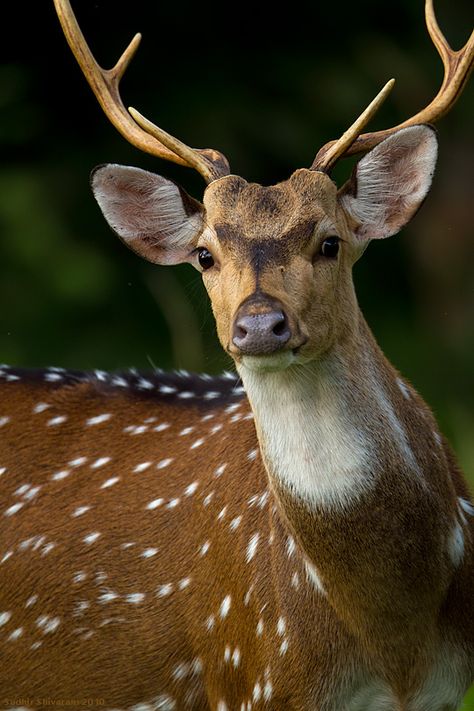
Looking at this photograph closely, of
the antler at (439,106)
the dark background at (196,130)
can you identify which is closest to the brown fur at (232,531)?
the antler at (439,106)

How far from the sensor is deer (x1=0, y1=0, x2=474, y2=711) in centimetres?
427

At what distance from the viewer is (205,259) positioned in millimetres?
4457

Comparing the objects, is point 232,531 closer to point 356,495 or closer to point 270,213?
point 356,495

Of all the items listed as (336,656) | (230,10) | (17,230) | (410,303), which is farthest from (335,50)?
(336,656)

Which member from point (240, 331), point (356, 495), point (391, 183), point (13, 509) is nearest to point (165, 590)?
point (13, 509)

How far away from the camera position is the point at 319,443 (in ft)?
14.0

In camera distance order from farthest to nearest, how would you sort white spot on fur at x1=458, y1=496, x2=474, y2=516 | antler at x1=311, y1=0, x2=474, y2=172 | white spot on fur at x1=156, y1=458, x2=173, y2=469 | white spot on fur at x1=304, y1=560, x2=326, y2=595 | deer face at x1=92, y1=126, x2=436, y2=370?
white spot on fur at x1=156, y1=458, x2=173, y2=469 < white spot on fur at x1=458, y1=496, x2=474, y2=516 < antler at x1=311, y1=0, x2=474, y2=172 < white spot on fur at x1=304, y1=560, x2=326, y2=595 < deer face at x1=92, y1=126, x2=436, y2=370

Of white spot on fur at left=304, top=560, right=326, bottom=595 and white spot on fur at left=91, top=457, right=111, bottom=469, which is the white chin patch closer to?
white spot on fur at left=304, top=560, right=326, bottom=595

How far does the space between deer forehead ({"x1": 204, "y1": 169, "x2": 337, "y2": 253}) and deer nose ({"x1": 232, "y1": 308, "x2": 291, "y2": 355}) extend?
25 centimetres

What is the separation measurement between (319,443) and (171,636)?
95cm

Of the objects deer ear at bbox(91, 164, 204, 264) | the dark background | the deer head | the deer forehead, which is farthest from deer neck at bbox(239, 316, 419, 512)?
the dark background

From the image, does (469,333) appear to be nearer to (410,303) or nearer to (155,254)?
(410,303)

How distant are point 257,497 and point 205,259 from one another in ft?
2.52

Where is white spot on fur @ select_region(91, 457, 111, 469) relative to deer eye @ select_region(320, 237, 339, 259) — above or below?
below
